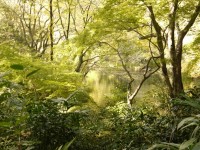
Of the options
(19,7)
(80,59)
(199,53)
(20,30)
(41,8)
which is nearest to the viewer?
(199,53)

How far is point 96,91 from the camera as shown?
54.0ft

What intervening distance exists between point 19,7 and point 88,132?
36.0ft

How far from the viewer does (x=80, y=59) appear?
11.3 meters

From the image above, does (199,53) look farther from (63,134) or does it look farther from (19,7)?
(19,7)

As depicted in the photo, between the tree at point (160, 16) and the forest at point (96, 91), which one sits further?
the tree at point (160, 16)

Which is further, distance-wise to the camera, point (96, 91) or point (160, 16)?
point (96, 91)

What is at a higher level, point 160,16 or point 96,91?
point 160,16

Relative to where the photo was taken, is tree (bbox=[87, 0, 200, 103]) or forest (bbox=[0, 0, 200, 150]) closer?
forest (bbox=[0, 0, 200, 150])

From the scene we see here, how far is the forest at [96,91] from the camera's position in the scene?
2343 mm

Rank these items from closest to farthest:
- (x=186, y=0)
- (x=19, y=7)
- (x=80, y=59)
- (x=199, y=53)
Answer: (x=186, y=0), (x=199, y=53), (x=80, y=59), (x=19, y=7)

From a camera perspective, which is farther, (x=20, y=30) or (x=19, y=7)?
(x=20, y=30)

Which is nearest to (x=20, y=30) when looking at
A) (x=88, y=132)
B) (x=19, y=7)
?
(x=19, y=7)

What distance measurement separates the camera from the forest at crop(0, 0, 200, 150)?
7.69ft

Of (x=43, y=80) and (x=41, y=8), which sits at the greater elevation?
(x=41, y=8)
